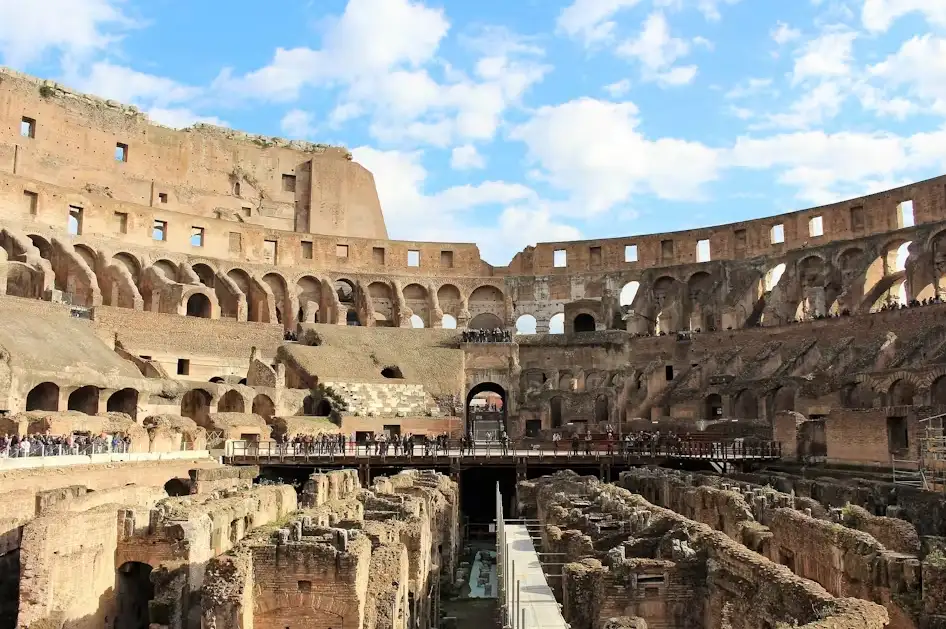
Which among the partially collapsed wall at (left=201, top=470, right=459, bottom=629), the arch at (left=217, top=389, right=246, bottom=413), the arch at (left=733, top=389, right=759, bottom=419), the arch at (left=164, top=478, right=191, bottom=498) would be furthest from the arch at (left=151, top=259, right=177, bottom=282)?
the partially collapsed wall at (left=201, top=470, right=459, bottom=629)

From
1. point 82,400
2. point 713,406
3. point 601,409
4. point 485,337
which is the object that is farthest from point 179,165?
point 713,406

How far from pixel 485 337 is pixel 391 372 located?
6967 mm

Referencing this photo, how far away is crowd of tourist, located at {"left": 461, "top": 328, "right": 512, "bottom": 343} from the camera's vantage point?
49.7 meters

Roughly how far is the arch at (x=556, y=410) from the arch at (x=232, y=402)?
16.3m

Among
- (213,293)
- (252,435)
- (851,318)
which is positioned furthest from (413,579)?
(213,293)

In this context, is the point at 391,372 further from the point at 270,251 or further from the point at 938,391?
the point at 938,391

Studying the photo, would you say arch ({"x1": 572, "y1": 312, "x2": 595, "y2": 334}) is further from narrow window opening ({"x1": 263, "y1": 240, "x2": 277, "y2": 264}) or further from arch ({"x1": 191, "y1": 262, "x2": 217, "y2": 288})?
arch ({"x1": 191, "y1": 262, "x2": 217, "y2": 288})

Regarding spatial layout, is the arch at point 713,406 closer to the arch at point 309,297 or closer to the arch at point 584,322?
the arch at point 584,322

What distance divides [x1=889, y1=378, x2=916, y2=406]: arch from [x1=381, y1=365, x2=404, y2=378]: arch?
2443 centimetres

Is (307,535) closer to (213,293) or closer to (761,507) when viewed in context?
(761,507)

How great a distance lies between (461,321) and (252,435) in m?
24.1

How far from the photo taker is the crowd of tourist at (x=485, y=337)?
1956 inches

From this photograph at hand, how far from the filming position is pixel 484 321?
5797cm

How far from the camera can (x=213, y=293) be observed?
1866 inches
